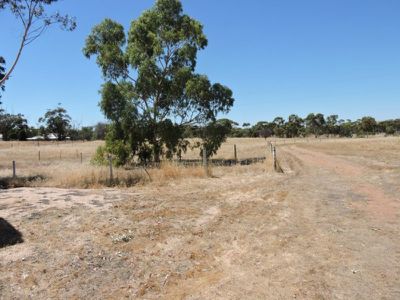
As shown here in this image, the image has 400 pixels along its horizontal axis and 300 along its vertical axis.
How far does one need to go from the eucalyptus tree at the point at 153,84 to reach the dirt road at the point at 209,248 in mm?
15141

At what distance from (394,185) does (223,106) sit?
1669 centimetres

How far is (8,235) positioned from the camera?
25.2 feet

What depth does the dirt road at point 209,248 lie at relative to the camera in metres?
5.38

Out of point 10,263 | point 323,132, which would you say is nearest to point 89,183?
point 10,263

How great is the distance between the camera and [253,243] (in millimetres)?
7164

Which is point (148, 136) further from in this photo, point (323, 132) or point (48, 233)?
point (323, 132)

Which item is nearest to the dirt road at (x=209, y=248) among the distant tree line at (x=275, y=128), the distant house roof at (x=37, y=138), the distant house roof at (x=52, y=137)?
the distant tree line at (x=275, y=128)

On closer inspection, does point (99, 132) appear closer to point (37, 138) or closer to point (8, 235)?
point (37, 138)

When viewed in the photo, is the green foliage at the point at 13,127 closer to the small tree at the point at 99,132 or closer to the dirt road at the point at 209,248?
the small tree at the point at 99,132

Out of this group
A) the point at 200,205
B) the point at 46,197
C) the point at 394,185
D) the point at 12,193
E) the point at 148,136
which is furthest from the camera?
the point at 148,136

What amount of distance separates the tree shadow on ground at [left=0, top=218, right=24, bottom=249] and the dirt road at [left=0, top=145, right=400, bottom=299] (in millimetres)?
178

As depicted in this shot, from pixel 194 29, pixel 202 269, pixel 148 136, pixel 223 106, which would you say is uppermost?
pixel 194 29

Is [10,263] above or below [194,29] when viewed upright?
below

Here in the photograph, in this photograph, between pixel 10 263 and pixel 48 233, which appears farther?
pixel 48 233
